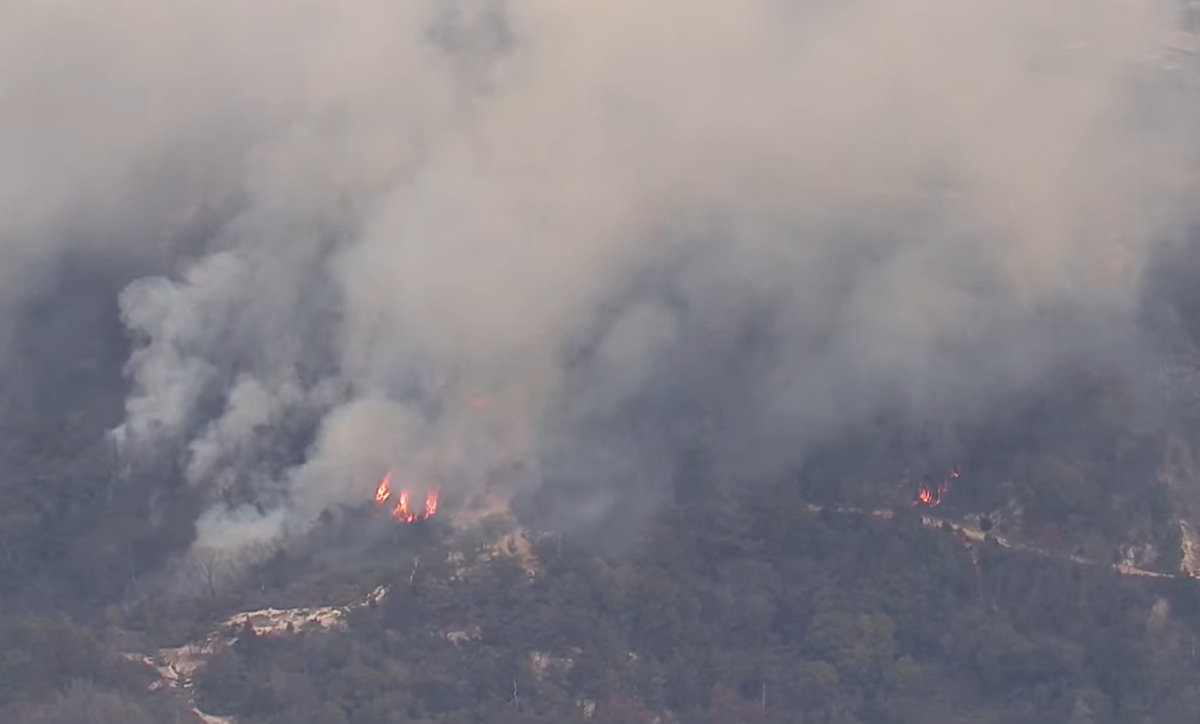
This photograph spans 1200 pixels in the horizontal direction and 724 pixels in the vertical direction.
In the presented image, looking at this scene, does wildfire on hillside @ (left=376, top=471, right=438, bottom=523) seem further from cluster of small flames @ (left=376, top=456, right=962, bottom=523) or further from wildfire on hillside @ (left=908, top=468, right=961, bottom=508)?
wildfire on hillside @ (left=908, top=468, right=961, bottom=508)

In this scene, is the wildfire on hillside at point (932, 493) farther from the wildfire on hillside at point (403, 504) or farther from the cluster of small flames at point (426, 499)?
the wildfire on hillside at point (403, 504)

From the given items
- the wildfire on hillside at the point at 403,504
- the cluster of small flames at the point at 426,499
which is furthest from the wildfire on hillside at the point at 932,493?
the wildfire on hillside at the point at 403,504

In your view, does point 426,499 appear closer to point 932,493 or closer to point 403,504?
point 403,504

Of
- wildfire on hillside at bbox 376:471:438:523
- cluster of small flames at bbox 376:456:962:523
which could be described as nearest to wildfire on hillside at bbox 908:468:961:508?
cluster of small flames at bbox 376:456:962:523

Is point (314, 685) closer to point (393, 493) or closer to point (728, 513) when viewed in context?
point (393, 493)
